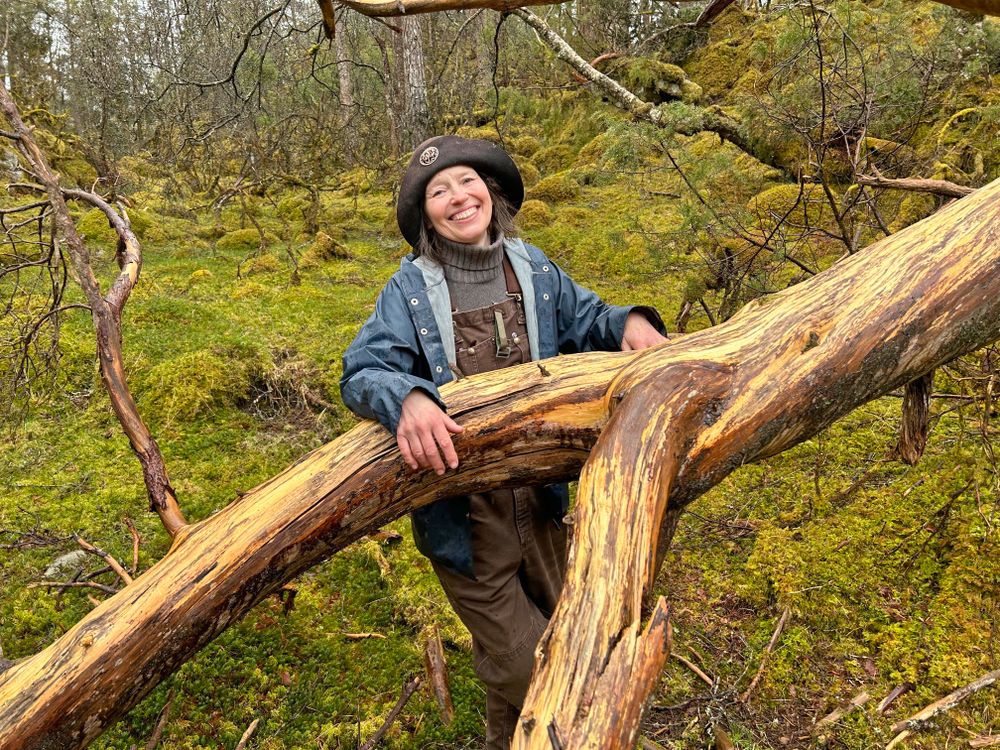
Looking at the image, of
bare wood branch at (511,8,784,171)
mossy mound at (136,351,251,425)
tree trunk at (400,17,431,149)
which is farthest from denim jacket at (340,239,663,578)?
tree trunk at (400,17,431,149)

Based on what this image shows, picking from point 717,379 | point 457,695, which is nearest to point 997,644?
point 717,379

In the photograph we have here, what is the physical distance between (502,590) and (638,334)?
3.25 ft

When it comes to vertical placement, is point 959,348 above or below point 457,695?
above

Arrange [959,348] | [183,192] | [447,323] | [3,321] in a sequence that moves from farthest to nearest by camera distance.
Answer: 1. [183,192]
2. [3,321]
3. [447,323]
4. [959,348]

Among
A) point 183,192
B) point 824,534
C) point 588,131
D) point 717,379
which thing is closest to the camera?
point 717,379

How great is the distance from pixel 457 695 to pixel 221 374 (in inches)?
128

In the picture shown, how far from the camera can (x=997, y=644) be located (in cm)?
254

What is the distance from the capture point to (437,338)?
7.06ft

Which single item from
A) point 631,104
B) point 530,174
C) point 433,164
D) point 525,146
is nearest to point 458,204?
point 433,164

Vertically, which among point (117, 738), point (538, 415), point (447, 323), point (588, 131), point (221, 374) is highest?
point (588, 131)

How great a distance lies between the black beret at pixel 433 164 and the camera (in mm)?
2260

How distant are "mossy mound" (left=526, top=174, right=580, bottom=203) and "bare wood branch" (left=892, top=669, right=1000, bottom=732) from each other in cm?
855

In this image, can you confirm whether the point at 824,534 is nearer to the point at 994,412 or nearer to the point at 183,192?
the point at 994,412

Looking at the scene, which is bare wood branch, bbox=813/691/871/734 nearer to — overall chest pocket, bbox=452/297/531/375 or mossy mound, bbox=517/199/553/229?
overall chest pocket, bbox=452/297/531/375
